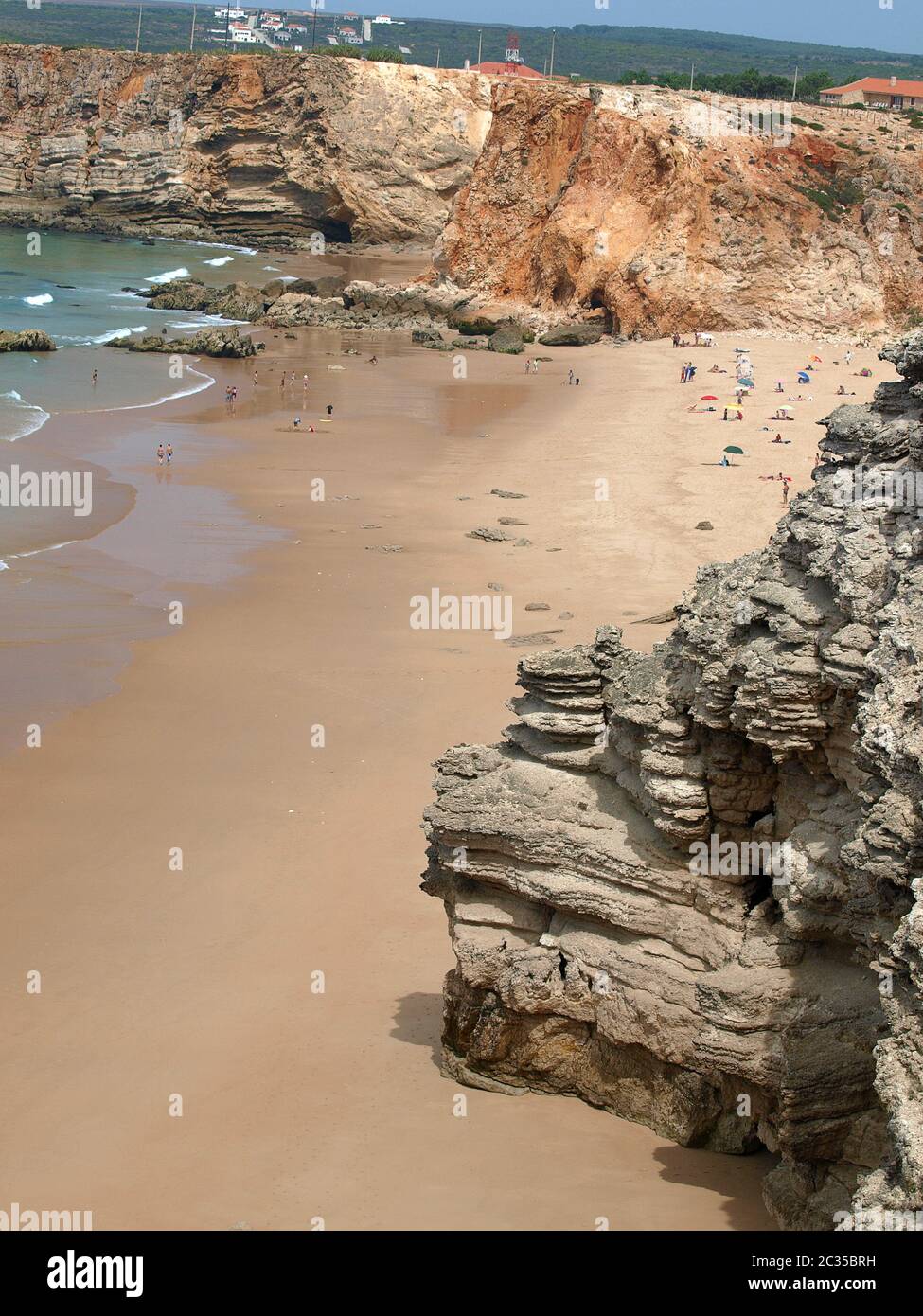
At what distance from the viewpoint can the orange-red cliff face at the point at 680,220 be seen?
2292 inches

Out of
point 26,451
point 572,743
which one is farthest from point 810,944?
point 26,451

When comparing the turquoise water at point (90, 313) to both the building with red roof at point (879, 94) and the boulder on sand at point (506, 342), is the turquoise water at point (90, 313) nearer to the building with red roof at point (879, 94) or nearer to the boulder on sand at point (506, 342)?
the boulder on sand at point (506, 342)

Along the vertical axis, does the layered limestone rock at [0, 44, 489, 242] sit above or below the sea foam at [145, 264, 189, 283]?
above

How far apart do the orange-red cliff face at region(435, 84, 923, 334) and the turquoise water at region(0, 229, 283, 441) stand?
47.7ft

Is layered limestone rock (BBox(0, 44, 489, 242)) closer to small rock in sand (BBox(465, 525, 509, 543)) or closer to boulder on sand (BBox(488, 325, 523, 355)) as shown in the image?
boulder on sand (BBox(488, 325, 523, 355))

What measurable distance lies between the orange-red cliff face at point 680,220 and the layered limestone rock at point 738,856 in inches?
1968

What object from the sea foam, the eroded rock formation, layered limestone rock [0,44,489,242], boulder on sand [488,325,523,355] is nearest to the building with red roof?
layered limestone rock [0,44,489,242]

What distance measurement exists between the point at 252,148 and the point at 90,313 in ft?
140

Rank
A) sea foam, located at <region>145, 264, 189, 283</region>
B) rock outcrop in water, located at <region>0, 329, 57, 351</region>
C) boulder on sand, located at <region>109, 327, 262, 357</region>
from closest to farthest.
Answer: rock outcrop in water, located at <region>0, 329, 57, 351</region> < boulder on sand, located at <region>109, 327, 262, 357</region> < sea foam, located at <region>145, 264, 189, 283</region>

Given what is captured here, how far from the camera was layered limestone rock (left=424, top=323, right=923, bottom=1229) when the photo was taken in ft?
25.7

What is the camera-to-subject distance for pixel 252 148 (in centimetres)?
10006

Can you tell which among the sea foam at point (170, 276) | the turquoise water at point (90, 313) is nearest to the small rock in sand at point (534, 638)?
the turquoise water at point (90, 313)

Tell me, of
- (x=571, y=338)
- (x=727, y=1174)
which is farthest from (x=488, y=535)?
(x=571, y=338)

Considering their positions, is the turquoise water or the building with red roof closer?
the turquoise water
